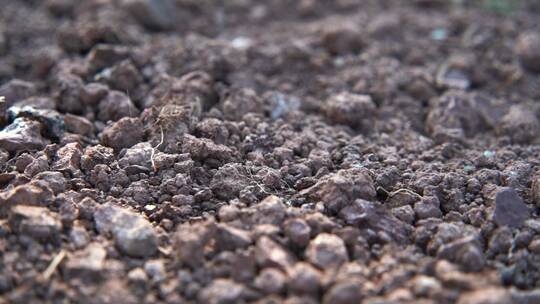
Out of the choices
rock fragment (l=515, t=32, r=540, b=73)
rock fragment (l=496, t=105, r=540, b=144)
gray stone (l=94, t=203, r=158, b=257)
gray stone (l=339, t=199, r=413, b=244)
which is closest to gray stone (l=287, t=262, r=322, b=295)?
gray stone (l=339, t=199, r=413, b=244)

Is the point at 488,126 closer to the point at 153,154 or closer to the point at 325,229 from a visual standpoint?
the point at 325,229

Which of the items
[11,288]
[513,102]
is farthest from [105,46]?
[513,102]

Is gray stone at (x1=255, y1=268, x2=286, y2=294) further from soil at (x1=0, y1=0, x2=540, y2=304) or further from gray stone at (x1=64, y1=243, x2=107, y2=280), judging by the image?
gray stone at (x1=64, y1=243, x2=107, y2=280)

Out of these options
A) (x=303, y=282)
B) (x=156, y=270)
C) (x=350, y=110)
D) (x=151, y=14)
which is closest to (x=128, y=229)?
(x=156, y=270)

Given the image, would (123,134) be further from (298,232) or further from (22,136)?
(298,232)

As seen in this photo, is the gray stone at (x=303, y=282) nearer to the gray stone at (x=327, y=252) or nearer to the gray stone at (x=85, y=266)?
the gray stone at (x=327, y=252)

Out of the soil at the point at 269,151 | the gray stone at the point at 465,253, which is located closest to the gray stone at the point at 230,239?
the soil at the point at 269,151

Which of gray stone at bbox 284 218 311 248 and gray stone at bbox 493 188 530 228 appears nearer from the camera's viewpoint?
gray stone at bbox 284 218 311 248

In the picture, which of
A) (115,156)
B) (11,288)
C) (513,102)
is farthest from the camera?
(513,102)
